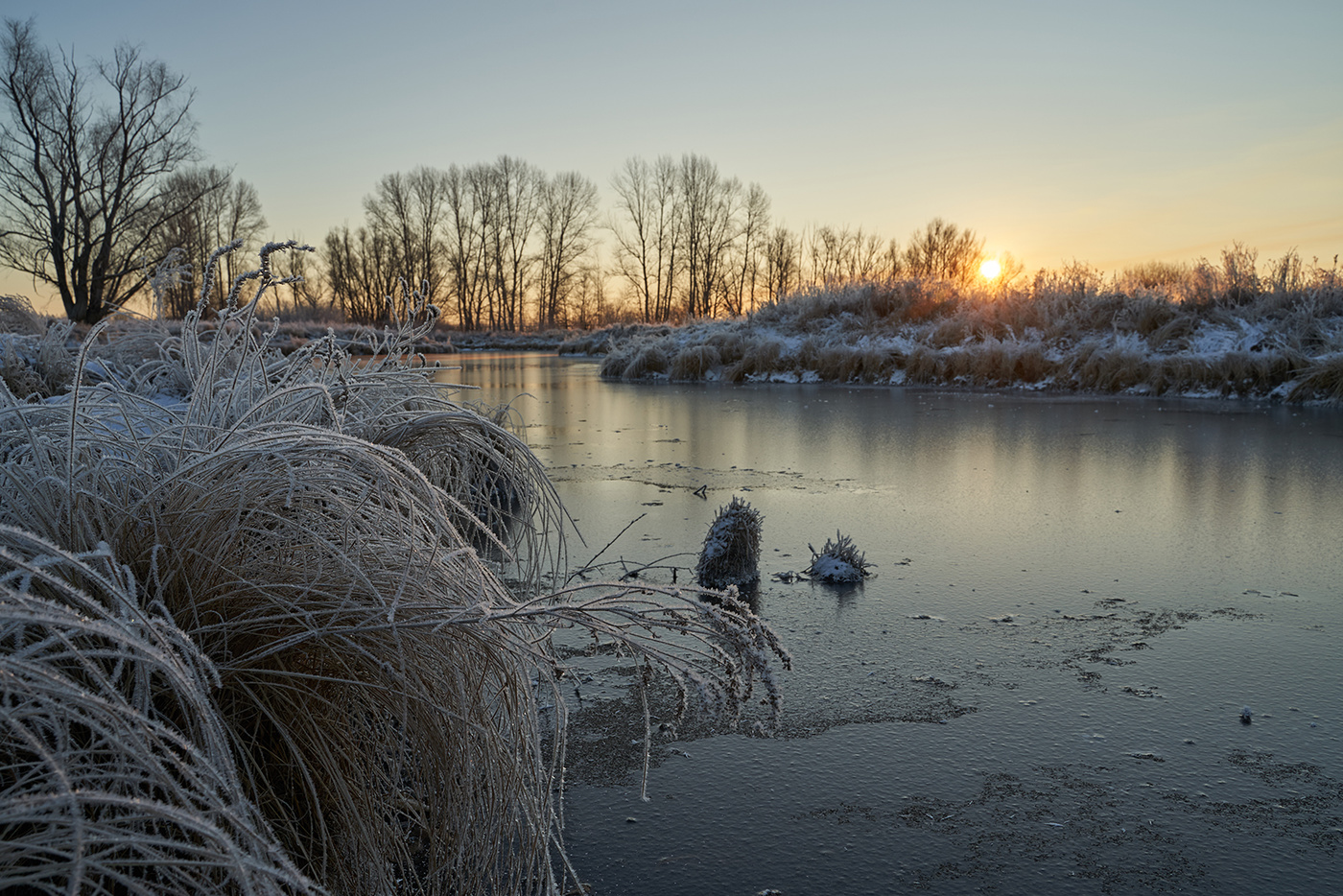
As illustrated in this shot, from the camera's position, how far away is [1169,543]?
3859mm

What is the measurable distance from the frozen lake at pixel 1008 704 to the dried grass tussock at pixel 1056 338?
6416 mm

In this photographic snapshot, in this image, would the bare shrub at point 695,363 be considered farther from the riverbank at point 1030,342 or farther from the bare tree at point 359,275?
the bare tree at point 359,275

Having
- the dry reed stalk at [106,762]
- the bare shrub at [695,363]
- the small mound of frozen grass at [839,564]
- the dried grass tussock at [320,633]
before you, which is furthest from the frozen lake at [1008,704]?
the bare shrub at [695,363]

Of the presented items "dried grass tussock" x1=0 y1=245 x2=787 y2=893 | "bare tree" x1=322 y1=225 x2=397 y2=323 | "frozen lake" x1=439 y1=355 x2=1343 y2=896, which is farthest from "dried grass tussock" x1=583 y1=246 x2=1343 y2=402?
"bare tree" x1=322 y1=225 x2=397 y2=323

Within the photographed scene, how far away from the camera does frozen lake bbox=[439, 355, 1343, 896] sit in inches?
64.0

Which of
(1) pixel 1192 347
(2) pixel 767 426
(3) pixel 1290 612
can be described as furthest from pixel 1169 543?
(1) pixel 1192 347

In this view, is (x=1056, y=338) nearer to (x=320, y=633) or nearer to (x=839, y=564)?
(x=839, y=564)

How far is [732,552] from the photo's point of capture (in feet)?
11.0

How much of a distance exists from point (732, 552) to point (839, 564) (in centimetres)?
43

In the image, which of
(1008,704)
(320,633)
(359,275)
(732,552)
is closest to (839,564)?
(732,552)

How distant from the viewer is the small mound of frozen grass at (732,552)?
10.9ft

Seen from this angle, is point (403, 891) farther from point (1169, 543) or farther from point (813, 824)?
point (1169, 543)

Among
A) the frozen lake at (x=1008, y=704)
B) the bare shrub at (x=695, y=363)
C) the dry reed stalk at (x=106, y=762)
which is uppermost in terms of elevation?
the bare shrub at (x=695, y=363)

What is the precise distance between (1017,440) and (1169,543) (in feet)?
11.0
